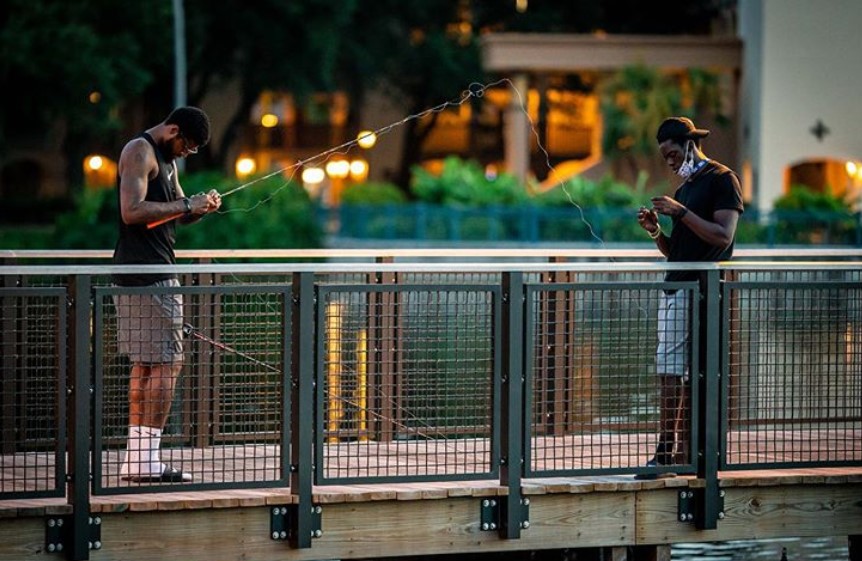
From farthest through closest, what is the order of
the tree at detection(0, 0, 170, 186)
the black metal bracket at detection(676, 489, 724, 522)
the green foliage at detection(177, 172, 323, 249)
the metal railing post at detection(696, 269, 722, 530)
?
the tree at detection(0, 0, 170, 186)
the green foliage at detection(177, 172, 323, 249)
the black metal bracket at detection(676, 489, 724, 522)
the metal railing post at detection(696, 269, 722, 530)

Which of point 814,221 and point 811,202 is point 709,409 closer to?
point 814,221

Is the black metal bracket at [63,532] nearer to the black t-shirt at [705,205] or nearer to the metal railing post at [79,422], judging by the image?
the metal railing post at [79,422]

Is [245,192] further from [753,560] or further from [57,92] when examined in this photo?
[753,560]

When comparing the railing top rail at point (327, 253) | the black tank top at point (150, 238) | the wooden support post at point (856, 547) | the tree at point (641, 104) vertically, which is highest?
the tree at point (641, 104)

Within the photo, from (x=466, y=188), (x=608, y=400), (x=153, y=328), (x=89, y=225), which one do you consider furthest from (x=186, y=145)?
(x=466, y=188)

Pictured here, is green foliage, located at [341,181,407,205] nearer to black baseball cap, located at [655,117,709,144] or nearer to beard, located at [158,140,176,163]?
black baseball cap, located at [655,117,709,144]

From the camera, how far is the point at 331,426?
10.5 meters

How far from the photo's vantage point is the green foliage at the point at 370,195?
42156 millimetres

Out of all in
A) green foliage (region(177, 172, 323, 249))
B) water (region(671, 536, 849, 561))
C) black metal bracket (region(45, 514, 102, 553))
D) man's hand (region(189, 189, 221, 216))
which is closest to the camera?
black metal bracket (region(45, 514, 102, 553))

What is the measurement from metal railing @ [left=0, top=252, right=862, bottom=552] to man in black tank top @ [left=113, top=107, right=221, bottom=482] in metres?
0.10

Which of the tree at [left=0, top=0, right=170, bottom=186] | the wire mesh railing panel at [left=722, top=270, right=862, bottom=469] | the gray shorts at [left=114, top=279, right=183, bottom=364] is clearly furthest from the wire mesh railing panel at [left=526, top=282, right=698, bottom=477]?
the tree at [left=0, top=0, right=170, bottom=186]

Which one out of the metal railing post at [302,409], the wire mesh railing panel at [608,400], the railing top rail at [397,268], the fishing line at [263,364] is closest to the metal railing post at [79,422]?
the railing top rail at [397,268]

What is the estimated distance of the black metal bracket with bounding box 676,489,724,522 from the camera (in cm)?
961

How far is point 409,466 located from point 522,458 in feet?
1.75
